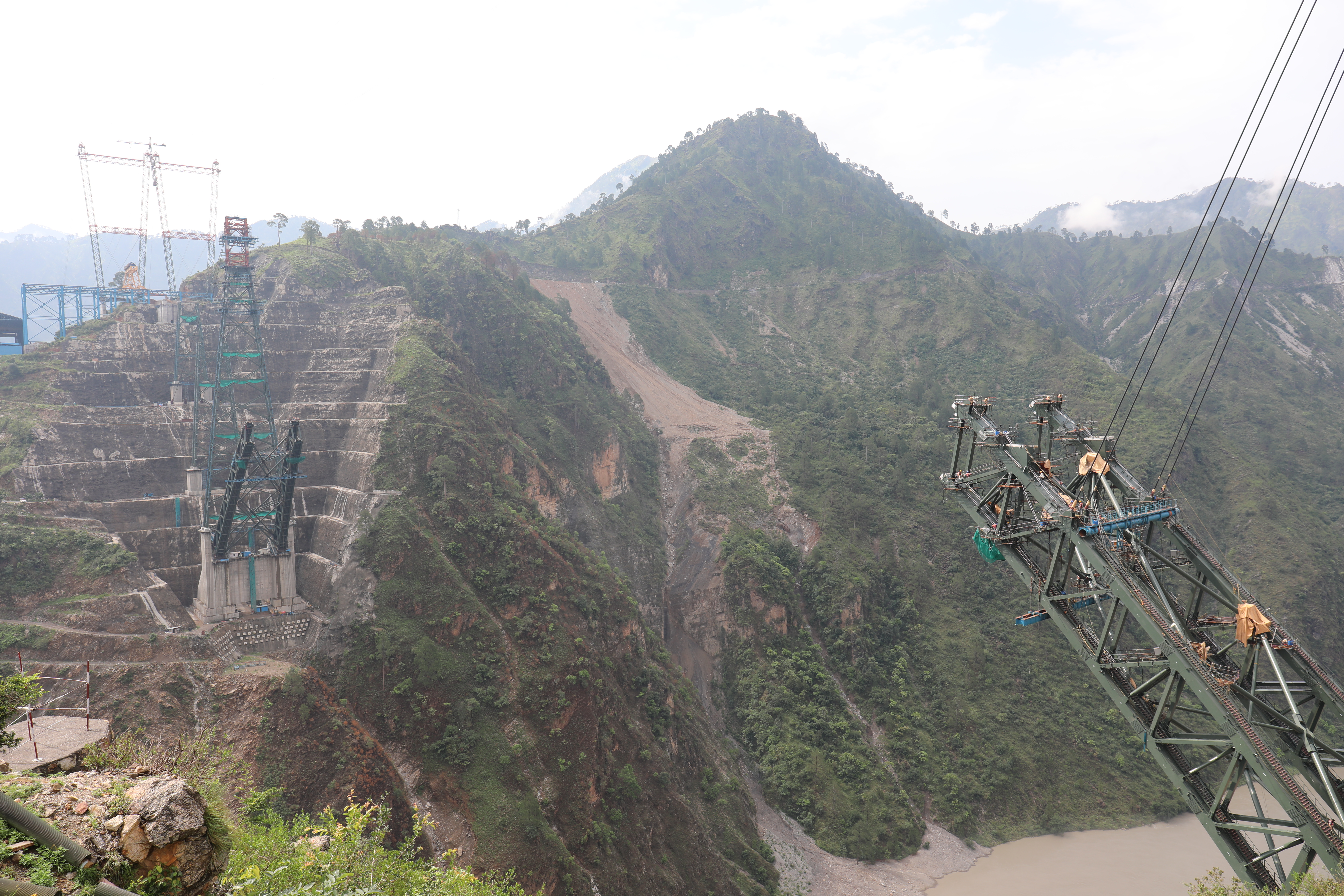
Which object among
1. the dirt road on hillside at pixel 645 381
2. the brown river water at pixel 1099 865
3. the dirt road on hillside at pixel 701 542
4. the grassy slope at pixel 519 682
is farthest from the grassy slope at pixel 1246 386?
the grassy slope at pixel 519 682

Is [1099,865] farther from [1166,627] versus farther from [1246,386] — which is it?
[1246,386]

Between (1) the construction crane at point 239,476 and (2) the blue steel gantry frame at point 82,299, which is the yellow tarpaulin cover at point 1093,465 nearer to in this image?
(1) the construction crane at point 239,476

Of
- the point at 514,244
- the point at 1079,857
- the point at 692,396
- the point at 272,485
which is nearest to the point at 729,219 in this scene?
the point at 514,244

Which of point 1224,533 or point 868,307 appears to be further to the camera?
point 868,307

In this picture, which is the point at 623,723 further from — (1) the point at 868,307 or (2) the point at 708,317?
(1) the point at 868,307

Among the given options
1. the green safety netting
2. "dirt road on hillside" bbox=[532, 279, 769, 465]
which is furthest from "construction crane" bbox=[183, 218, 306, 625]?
"dirt road on hillside" bbox=[532, 279, 769, 465]

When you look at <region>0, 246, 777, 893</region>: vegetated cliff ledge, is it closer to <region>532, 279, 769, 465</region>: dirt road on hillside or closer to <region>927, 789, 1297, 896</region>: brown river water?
<region>532, 279, 769, 465</region>: dirt road on hillside
